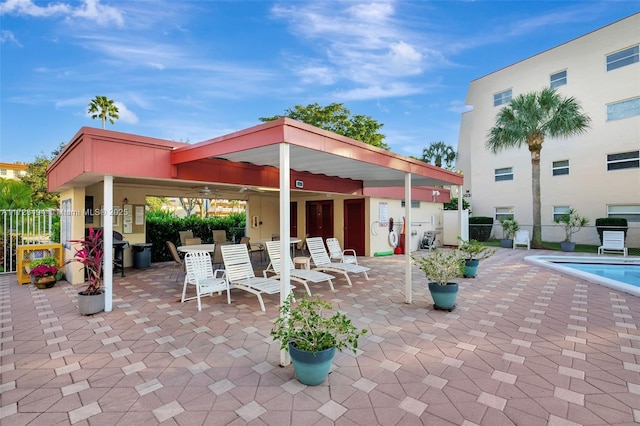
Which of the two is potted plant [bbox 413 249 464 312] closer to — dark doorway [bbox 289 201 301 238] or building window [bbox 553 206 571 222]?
dark doorway [bbox 289 201 301 238]

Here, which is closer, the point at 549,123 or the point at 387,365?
the point at 387,365

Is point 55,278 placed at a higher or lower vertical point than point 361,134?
lower

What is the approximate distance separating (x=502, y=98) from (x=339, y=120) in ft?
33.1

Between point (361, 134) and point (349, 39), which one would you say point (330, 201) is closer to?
point (349, 39)

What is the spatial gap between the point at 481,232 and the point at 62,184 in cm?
1893

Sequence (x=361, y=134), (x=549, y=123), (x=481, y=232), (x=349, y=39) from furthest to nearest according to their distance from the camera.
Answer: (x=361, y=134) → (x=481, y=232) → (x=549, y=123) → (x=349, y=39)

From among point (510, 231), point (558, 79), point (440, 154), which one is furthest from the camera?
point (440, 154)

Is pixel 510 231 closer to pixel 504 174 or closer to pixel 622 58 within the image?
pixel 504 174

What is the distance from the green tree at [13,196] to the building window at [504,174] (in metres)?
22.2

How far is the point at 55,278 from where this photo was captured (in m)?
7.16

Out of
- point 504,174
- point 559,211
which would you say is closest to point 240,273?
point 559,211

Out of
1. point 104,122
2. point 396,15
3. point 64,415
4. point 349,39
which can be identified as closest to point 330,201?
point 349,39

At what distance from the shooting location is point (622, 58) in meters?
14.3

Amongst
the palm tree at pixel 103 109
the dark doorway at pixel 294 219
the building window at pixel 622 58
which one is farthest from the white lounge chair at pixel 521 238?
the palm tree at pixel 103 109
